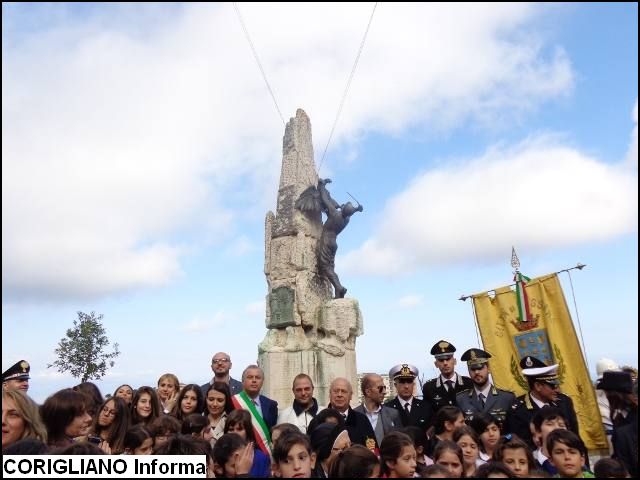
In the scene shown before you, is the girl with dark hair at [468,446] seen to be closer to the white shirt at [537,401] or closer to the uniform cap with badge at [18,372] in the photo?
the white shirt at [537,401]

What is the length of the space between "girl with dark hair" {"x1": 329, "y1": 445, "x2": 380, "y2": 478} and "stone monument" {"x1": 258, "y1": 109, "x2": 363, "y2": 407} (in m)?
6.98

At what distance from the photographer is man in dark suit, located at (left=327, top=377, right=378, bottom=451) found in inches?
183

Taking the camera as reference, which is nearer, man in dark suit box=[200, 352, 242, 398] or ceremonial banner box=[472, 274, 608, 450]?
A: ceremonial banner box=[472, 274, 608, 450]

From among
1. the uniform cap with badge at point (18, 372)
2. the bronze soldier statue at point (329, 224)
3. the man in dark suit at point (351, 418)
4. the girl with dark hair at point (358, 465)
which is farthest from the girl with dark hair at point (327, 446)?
the bronze soldier statue at point (329, 224)

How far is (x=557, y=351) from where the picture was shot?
588 centimetres

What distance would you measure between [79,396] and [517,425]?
3420mm

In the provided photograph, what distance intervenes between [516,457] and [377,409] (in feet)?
5.99

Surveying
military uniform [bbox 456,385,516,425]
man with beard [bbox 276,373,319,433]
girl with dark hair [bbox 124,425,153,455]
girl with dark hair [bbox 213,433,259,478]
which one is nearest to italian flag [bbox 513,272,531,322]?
military uniform [bbox 456,385,516,425]

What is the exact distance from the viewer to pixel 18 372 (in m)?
4.88

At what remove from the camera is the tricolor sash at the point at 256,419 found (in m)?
4.69

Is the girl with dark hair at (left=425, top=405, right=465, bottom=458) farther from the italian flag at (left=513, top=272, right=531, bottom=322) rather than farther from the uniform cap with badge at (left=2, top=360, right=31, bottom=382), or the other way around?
the uniform cap with badge at (left=2, top=360, right=31, bottom=382)

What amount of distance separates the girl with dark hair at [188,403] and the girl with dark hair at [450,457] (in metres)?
2.21

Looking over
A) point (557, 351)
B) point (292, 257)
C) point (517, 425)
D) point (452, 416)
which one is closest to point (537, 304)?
point (557, 351)

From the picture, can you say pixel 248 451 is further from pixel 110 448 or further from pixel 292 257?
pixel 292 257
